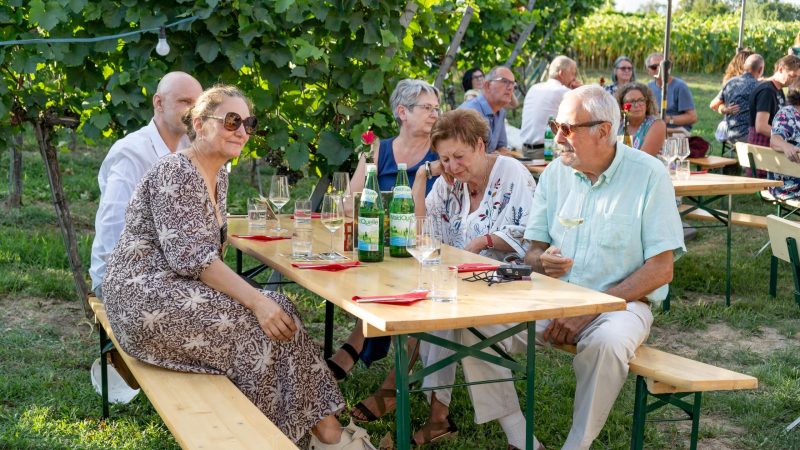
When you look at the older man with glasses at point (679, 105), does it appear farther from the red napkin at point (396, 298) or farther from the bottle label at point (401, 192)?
the red napkin at point (396, 298)

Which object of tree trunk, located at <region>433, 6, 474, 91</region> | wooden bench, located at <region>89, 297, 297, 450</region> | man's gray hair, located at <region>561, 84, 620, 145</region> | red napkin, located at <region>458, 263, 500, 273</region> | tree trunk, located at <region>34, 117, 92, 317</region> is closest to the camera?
wooden bench, located at <region>89, 297, 297, 450</region>

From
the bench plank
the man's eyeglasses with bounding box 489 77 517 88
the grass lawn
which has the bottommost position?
the grass lawn

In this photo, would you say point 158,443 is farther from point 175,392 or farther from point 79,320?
point 79,320

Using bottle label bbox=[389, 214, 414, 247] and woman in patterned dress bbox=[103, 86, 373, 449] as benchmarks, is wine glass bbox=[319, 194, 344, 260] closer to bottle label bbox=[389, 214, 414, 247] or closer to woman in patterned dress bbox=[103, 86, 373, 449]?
bottle label bbox=[389, 214, 414, 247]

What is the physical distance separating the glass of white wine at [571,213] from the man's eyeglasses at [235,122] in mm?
1212

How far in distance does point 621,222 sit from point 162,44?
255 cm

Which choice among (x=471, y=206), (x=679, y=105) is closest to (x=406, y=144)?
(x=471, y=206)

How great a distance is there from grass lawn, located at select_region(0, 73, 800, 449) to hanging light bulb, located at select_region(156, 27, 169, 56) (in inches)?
64.1

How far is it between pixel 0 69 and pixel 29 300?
1494 mm

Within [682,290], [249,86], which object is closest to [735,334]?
[682,290]

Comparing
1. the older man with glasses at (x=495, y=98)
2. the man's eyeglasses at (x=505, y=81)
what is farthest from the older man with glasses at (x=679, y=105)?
the man's eyeglasses at (x=505, y=81)

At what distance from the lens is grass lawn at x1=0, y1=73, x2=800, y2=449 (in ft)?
12.7

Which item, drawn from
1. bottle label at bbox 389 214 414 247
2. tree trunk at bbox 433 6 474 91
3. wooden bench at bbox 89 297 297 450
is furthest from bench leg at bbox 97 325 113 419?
tree trunk at bbox 433 6 474 91

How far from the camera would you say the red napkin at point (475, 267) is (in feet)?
10.5
